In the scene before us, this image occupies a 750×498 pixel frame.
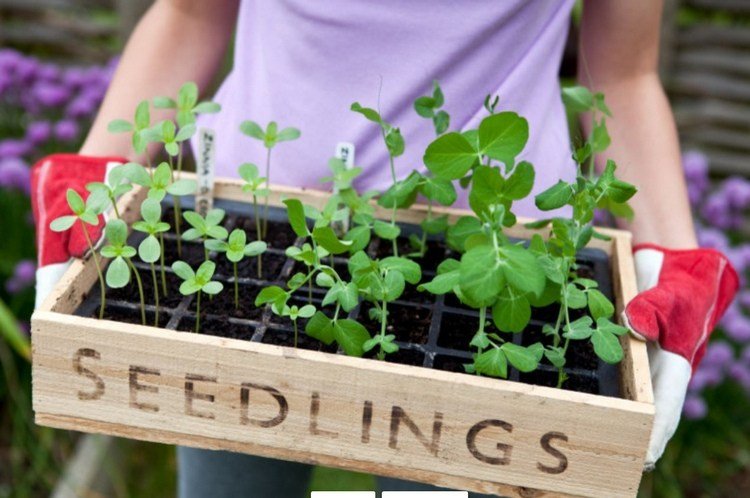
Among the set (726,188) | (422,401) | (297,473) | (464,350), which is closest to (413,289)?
(464,350)

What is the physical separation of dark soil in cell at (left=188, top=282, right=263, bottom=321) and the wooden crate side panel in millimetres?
116

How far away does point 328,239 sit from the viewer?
3.11ft

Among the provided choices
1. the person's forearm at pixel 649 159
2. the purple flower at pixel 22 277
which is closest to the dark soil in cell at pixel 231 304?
the person's forearm at pixel 649 159

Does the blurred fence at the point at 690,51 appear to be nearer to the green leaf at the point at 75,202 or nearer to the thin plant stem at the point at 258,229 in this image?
the thin plant stem at the point at 258,229

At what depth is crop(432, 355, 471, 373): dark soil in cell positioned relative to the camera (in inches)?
38.0

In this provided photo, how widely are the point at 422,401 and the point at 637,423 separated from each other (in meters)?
0.20

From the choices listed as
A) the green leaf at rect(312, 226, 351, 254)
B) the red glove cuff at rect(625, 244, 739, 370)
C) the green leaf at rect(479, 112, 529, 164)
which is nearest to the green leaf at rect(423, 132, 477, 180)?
the green leaf at rect(479, 112, 529, 164)

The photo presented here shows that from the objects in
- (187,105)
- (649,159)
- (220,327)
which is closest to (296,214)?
(220,327)

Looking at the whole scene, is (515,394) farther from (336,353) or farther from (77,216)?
(77,216)

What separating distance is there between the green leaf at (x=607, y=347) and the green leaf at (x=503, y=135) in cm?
20

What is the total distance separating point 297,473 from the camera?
1.32 meters

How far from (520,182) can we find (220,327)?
0.34 meters

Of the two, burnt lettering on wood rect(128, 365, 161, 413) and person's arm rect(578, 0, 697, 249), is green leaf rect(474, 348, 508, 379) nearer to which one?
burnt lettering on wood rect(128, 365, 161, 413)

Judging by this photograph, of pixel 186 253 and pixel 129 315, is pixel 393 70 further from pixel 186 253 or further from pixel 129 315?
pixel 129 315
